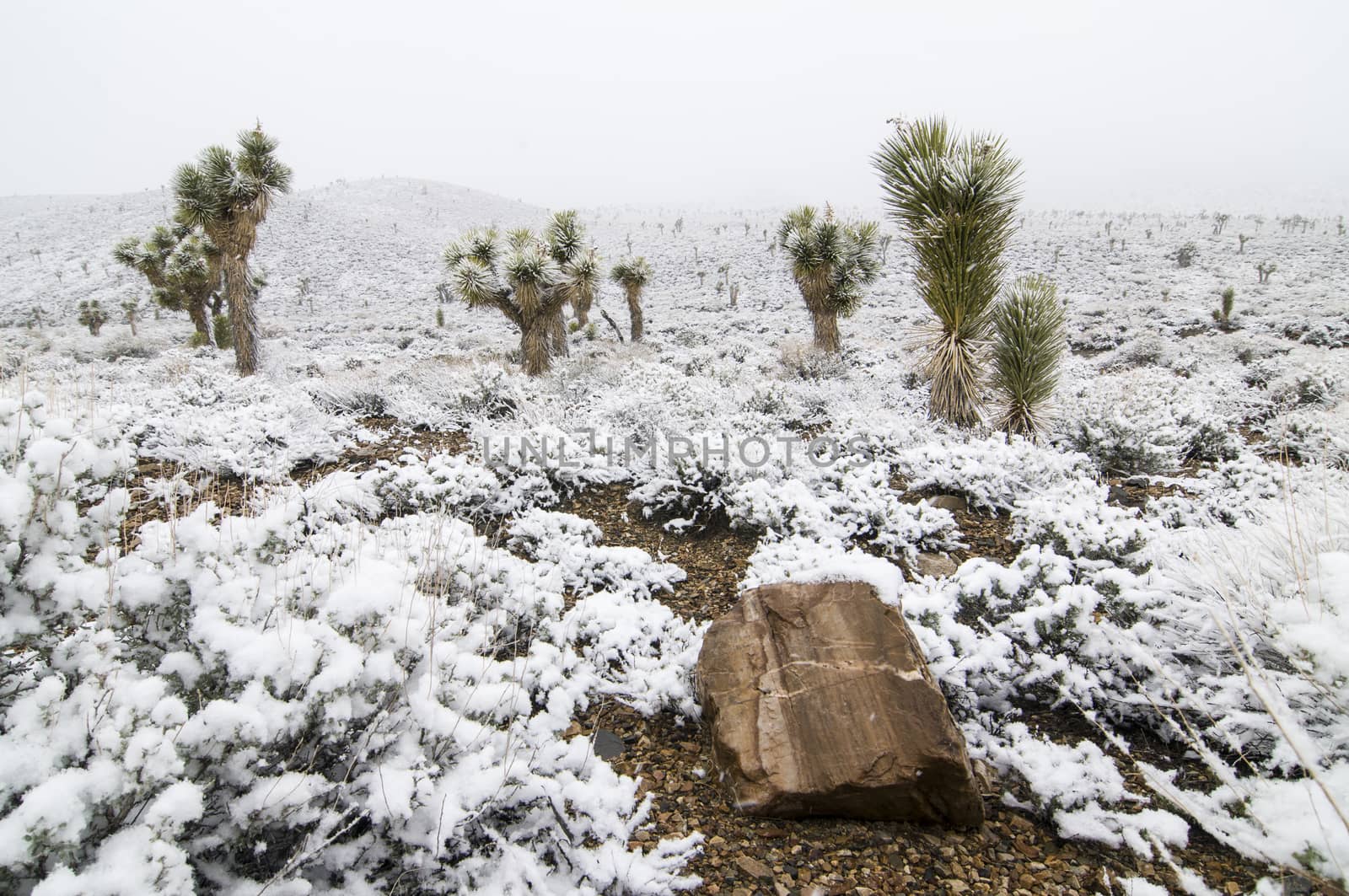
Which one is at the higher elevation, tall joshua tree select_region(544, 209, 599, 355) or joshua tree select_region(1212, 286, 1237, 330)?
tall joshua tree select_region(544, 209, 599, 355)

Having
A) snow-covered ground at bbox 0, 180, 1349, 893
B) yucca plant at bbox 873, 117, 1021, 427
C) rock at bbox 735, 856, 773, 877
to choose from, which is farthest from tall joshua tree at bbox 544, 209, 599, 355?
rock at bbox 735, 856, 773, 877

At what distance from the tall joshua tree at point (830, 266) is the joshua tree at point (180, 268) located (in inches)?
727

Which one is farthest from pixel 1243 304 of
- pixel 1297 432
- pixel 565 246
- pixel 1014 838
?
pixel 1014 838

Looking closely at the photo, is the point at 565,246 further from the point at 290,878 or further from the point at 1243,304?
the point at 1243,304

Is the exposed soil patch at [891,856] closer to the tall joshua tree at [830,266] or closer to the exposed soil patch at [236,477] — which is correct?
the exposed soil patch at [236,477]

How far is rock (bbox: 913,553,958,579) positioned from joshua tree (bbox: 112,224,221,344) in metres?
23.5

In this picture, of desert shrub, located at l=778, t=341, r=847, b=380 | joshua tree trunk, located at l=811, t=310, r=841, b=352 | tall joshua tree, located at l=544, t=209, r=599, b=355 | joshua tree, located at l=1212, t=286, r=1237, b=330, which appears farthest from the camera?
joshua tree, located at l=1212, t=286, r=1237, b=330

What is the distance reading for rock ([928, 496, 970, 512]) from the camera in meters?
5.87

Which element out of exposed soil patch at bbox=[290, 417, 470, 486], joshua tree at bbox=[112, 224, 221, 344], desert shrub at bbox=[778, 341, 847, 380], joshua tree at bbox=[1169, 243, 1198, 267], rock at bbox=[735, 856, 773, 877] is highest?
joshua tree at bbox=[1169, 243, 1198, 267]

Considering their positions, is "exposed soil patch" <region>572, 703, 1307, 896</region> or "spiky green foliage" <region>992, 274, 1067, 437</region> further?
"spiky green foliage" <region>992, 274, 1067, 437</region>

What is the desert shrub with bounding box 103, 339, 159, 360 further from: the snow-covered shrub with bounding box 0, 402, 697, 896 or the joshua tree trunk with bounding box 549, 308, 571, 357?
the snow-covered shrub with bounding box 0, 402, 697, 896

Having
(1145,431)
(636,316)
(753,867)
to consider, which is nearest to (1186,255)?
(636,316)

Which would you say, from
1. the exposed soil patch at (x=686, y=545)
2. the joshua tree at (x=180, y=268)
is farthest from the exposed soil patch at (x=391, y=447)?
the joshua tree at (x=180, y=268)

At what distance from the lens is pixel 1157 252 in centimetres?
3716
